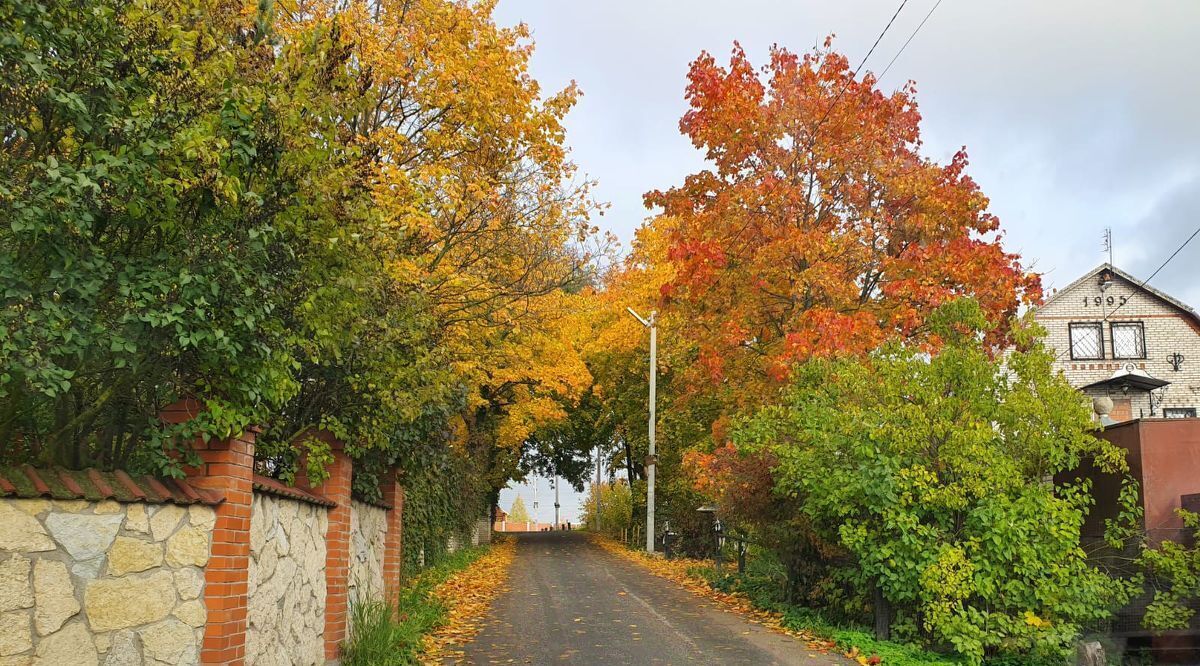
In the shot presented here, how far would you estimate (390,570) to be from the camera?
12.0m

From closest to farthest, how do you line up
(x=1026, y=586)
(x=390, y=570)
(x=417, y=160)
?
(x=1026, y=586) → (x=390, y=570) → (x=417, y=160)

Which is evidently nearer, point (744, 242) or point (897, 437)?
point (897, 437)

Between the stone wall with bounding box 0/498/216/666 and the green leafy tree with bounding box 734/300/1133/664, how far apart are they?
768 centimetres

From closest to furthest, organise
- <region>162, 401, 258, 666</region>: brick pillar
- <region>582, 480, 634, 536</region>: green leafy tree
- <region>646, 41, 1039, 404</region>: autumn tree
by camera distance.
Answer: <region>162, 401, 258, 666</region>: brick pillar < <region>646, 41, 1039, 404</region>: autumn tree < <region>582, 480, 634, 536</region>: green leafy tree

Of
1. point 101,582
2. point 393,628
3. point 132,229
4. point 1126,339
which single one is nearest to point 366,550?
point 393,628

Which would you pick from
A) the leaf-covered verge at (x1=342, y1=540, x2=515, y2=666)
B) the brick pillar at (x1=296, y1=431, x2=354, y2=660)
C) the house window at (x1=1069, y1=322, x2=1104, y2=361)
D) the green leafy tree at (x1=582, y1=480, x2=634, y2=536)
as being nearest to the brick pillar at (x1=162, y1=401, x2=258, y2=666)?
the brick pillar at (x1=296, y1=431, x2=354, y2=660)

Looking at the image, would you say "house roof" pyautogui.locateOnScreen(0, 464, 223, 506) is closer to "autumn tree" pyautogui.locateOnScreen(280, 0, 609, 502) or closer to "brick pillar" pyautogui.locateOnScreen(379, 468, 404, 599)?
"autumn tree" pyautogui.locateOnScreen(280, 0, 609, 502)

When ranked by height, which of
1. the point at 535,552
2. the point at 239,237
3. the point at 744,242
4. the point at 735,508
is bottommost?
the point at 535,552

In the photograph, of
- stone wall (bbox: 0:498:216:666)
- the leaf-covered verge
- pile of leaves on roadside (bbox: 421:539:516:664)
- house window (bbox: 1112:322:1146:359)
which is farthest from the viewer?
house window (bbox: 1112:322:1146:359)

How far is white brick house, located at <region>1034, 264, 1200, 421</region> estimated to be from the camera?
31594 millimetres

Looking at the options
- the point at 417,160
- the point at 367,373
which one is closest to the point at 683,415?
the point at 417,160

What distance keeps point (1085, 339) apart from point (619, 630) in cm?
2590

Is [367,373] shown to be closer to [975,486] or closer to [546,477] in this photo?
[975,486]

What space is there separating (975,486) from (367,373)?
22.2 feet
